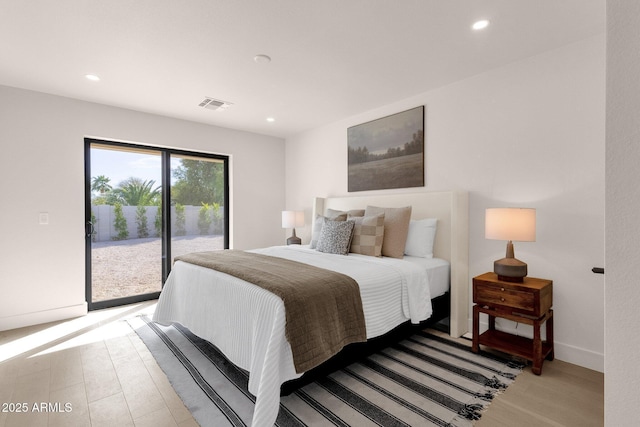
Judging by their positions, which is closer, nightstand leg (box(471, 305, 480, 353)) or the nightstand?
the nightstand

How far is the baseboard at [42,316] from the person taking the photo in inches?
121

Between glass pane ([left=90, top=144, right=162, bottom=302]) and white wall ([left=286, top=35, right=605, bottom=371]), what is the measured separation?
12.2 feet

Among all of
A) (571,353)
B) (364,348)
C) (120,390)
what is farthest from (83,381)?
(571,353)

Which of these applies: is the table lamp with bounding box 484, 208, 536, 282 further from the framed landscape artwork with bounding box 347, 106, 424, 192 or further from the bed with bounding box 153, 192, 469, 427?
the framed landscape artwork with bounding box 347, 106, 424, 192

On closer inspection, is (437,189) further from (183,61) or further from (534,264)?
(183,61)

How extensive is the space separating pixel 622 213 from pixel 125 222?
15.1 feet

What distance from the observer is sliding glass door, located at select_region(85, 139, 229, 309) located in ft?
12.2

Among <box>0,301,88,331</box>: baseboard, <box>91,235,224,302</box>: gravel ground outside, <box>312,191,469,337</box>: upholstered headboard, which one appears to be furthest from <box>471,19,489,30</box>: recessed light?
<box>0,301,88,331</box>: baseboard

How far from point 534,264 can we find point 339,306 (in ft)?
5.98

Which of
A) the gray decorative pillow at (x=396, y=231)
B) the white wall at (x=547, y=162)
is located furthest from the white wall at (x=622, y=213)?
the gray decorative pillow at (x=396, y=231)

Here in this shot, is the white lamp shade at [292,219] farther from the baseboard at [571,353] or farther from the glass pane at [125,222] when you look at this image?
the baseboard at [571,353]

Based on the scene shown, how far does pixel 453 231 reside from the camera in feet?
9.18

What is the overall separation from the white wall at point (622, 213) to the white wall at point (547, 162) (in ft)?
6.42

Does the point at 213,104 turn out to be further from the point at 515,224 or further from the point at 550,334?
the point at 550,334
